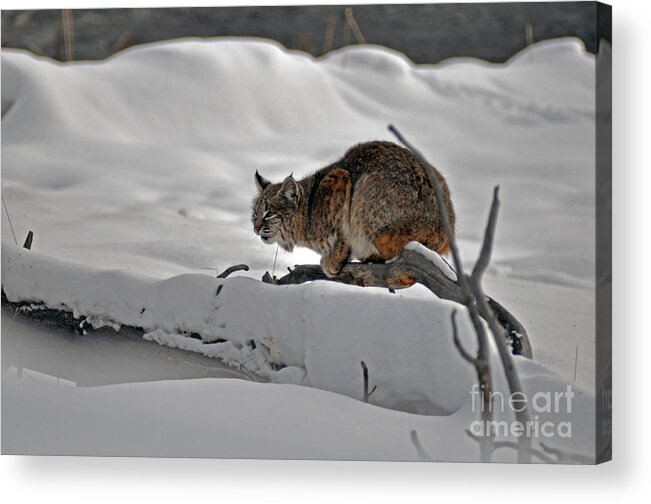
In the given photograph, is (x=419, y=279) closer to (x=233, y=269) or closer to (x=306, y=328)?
(x=306, y=328)

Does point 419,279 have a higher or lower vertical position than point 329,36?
lower

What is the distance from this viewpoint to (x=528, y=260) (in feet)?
16.8

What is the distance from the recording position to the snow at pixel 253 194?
5.09 meters

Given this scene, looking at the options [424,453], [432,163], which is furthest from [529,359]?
[432,163]

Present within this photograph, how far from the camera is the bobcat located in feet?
16.9

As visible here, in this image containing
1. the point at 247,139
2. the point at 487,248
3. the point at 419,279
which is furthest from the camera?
the point at 247,139

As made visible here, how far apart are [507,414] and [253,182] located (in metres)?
1.44

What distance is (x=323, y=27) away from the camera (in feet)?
17.3

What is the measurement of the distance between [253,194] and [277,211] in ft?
0.45

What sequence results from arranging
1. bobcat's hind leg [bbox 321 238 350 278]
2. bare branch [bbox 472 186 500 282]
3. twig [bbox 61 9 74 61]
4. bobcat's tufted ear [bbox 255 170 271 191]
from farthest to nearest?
twig [bbox 61 9 74 61] < bobcat's tufted ear [bbox 255 170 271 191] < bobcat's hind leg [bbox 321 238 350 278] < bare branch [bbox 472 186 500 282]

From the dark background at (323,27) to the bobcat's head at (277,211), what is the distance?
59 centimetres

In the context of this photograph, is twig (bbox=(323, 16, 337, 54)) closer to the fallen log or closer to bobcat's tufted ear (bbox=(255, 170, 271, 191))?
bobcat's tufted ear (bbox=(255, 170, 271, 191))

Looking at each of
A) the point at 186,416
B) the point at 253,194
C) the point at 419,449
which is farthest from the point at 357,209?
the point at 186,416

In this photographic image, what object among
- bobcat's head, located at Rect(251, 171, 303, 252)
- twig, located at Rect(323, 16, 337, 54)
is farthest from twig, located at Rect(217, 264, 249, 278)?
twig, located at Rect(323, 16, 337, 54)
